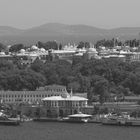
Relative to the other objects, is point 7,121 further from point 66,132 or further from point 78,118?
point 66,132

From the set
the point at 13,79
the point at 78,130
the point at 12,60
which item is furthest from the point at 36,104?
the point at 12,60

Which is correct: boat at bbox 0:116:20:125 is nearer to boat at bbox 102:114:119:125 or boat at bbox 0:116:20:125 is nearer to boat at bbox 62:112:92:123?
boat at bbox 62:112:92:123

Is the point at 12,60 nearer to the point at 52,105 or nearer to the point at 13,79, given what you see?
the point at 13,79

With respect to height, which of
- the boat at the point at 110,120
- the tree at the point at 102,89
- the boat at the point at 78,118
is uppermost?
the tree at the point at 102,89

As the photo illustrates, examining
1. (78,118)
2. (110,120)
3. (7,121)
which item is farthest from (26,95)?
(110,120)


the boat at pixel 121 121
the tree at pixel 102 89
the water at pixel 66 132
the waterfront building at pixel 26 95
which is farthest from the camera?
the waterfront building at pixel 26 95

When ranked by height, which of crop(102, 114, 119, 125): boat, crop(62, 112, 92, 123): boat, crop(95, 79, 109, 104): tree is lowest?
crop(62, 112, 92, 123): boat

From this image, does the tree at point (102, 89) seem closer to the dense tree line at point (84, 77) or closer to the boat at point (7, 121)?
the dense tree line at point (84, 77)

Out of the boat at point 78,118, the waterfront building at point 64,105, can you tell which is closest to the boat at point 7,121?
the boat at point 78,118

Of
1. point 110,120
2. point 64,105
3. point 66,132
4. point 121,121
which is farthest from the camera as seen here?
point 64,105

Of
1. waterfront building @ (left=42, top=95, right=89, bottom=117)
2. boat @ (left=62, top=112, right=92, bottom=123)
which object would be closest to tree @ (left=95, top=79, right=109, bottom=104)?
waterfront building @ (left=42, top=95, right=89, bottom=117)
